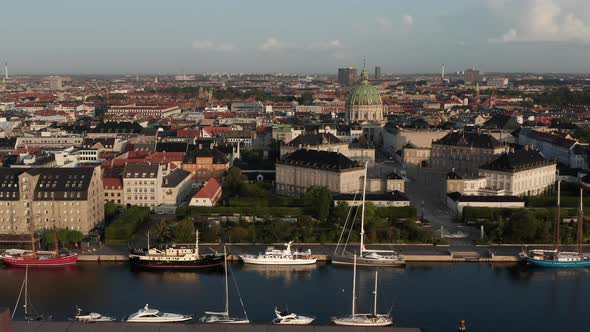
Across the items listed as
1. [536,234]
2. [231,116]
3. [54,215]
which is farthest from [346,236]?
[231,116]

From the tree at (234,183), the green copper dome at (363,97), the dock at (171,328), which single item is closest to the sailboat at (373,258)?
the dock at (171,328)

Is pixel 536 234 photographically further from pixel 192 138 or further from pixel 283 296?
pixel 192 138

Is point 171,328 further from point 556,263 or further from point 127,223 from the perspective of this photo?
point 556,263

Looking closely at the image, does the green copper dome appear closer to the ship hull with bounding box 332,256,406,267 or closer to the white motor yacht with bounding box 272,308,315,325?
the ship hull with bounding box 332,256,406,267

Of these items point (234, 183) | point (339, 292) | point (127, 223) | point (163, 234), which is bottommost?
point (339, 292)

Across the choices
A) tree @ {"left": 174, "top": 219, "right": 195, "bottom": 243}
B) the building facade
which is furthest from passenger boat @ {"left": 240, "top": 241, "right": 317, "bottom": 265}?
the building facade

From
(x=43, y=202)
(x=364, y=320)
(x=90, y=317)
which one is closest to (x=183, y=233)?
(x=43, y=202)
